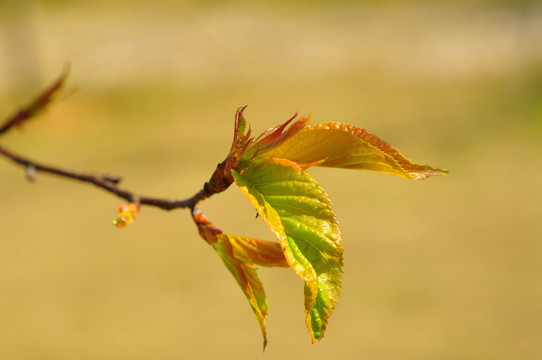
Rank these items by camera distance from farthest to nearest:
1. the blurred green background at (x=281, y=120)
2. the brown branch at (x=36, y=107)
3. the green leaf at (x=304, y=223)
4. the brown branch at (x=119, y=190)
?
the blurred green background at (x=281, y=120), the brown branch at (x=36, y=107), the brown branch at (x=119, y=190), the green leaf at (x=304, y=223)

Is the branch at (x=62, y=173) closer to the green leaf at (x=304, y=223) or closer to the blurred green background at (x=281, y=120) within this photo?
the green leaf at (x=304, y=223)

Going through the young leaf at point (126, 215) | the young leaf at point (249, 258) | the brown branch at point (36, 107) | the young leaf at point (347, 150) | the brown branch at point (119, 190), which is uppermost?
the brown branch at point (36, 107)

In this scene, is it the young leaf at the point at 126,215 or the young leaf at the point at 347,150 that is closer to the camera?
the young leaf at the point at 347,150

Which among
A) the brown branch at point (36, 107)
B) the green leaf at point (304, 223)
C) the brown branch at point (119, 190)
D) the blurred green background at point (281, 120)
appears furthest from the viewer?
the blurred green background at point (281, 120)

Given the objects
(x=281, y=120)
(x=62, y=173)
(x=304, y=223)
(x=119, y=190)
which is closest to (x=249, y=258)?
(x=304, y=223)

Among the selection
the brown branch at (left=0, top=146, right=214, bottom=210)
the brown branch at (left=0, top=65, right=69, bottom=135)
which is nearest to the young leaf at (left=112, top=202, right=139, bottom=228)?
the brown branch at (left=0, top=146, right=214, bottom=210)

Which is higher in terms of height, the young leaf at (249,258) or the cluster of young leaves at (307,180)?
the cluster of young leaves at (307,180)

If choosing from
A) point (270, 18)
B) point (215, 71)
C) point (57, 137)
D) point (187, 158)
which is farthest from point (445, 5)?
point (57, 137)

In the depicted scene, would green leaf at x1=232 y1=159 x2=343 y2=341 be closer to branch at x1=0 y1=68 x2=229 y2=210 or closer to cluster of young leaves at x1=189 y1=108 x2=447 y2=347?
cluster of young leaves at x1=189 y1=108 x2=447 y2=347

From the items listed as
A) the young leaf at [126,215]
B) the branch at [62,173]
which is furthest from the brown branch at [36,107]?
the young leaf at [126,215]
